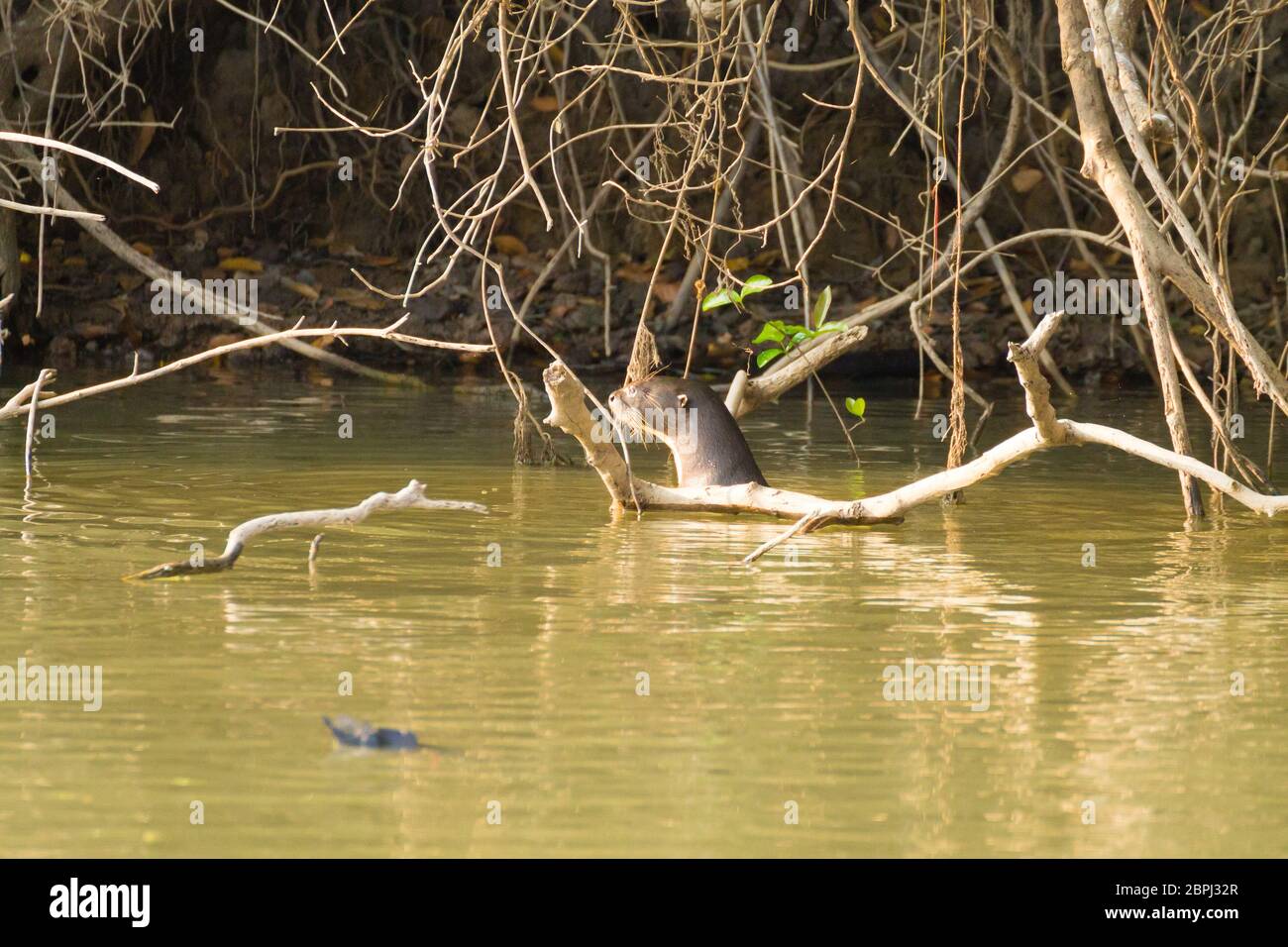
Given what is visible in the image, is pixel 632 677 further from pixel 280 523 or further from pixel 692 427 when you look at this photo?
pixel 692 427

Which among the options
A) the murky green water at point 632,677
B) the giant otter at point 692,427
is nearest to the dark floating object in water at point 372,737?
the murky green water at point 632,677

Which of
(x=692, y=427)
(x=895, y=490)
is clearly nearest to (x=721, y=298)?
(x=692, y=427)

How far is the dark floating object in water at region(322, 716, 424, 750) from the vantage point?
12.1 ft

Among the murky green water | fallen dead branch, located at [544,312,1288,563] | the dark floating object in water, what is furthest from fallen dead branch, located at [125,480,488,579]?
the dark floating object in water

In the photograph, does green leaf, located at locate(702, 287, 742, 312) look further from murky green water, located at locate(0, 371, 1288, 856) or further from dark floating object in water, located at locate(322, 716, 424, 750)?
dark floating object in water, located at locate(322, 716, 424, 750)

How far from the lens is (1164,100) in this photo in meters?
6.89

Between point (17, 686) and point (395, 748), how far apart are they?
3.12 ft

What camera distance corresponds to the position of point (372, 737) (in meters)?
3.69

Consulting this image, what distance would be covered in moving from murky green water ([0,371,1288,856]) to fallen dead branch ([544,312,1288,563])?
13 cm

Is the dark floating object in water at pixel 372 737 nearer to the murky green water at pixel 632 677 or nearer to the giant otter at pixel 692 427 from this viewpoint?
the murky green water at pixel 632 677

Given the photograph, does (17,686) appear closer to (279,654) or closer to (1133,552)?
(279,654)

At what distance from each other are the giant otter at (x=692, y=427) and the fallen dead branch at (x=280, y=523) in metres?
1.54
